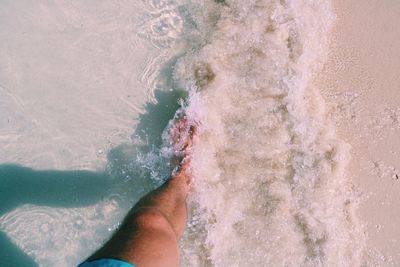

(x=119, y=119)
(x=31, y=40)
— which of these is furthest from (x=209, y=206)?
(x=31, y=40)

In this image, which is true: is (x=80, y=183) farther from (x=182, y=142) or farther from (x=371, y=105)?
(x=371, y=105)

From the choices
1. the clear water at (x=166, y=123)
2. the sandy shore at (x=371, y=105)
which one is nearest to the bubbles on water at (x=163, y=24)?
the clear water at (x=166, y=123)

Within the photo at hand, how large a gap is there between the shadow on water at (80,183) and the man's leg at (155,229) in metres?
0.31

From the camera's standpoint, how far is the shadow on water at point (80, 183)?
2744mm

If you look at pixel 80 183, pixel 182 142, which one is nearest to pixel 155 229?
pixel 182 142

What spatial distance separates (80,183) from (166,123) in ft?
2.30

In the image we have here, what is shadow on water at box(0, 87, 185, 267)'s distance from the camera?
2.74m

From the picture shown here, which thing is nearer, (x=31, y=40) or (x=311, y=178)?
(x=311, y=178)

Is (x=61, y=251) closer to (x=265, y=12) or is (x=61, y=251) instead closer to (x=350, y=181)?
(x=350, y=181)

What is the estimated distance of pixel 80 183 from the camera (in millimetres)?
2770

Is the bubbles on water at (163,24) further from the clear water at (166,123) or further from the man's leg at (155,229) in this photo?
the man's leg at (155,229)

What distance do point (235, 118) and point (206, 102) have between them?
0.75 ft

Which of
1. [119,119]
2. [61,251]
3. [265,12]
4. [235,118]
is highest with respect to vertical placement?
[265,12]

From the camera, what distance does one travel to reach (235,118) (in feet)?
9.36
